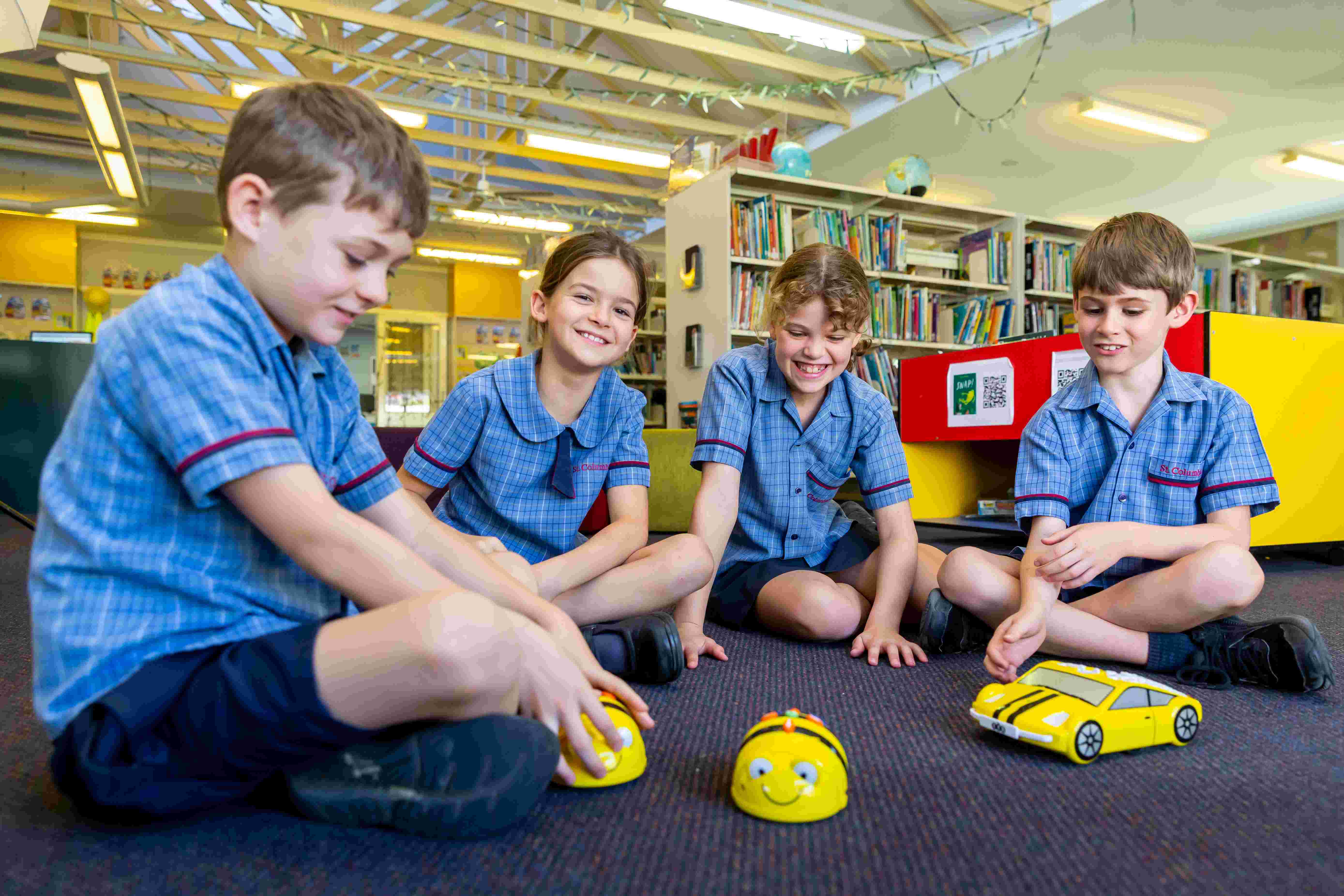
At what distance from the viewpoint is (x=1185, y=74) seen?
15.1ft

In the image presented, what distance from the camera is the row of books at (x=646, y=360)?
5.33 metres


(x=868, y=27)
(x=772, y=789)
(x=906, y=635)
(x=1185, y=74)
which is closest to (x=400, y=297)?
(x=868, y=27)

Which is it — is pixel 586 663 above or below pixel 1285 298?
below

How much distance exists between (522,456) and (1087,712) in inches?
37.6

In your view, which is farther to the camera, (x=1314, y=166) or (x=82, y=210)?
(x=82, y=210)

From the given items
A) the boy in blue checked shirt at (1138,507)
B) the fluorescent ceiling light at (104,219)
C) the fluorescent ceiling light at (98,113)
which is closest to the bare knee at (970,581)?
the boy in blue checked shirt at (1138,507)

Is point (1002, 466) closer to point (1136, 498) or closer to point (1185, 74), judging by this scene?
point (1136, 498)

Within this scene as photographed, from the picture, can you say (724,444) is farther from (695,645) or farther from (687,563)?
(695,645)

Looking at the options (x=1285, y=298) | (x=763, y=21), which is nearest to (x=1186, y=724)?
(x=763, y=21)

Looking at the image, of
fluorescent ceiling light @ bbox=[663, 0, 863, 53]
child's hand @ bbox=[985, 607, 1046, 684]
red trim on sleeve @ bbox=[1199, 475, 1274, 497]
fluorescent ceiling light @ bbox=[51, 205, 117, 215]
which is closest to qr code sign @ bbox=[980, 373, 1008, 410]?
red trim on sleeve @ bbox=[1199, 475, 1274, 497]

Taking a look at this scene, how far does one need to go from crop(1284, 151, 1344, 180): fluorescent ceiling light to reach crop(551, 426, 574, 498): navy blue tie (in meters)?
6.61

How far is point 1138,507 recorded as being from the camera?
1.37 m

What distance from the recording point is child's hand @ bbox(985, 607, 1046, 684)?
1077mm

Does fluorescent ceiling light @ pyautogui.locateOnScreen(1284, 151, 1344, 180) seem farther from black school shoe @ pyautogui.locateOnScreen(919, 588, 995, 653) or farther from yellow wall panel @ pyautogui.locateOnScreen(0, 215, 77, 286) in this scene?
yellow wall panel @ pyautogui.locateOnScreen(0, 215, 77, 286)
